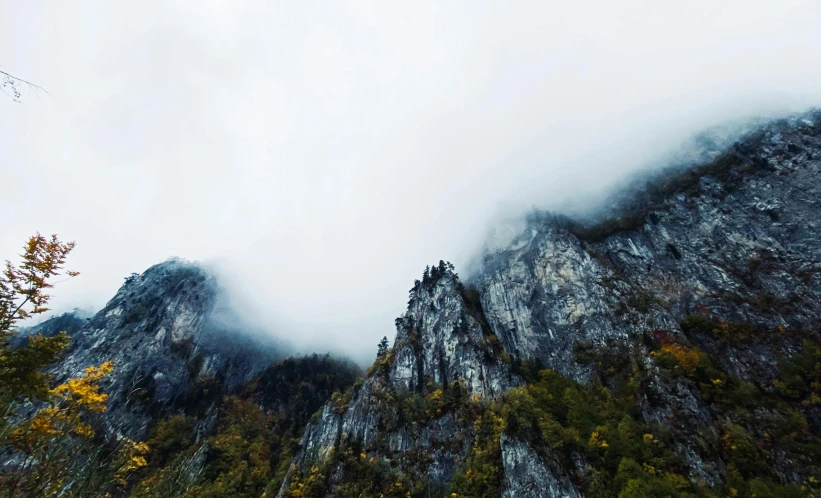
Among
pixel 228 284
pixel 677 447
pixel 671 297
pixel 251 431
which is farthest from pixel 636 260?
pixel 228 284

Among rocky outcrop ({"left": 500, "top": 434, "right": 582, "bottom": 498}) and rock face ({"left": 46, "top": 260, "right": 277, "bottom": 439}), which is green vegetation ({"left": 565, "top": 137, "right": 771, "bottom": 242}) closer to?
rocky outcrop ({"left": 500, "top": 434, "right": 582, "bottom": 498})

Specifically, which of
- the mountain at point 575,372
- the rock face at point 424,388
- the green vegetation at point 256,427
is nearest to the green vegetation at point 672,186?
the mountain at point 575,372

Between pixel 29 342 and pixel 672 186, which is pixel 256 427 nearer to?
pixel 29 342

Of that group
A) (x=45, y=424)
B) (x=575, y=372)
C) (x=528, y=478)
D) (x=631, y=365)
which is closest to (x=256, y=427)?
(x=528, y=478)

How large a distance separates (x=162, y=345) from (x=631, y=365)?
5098 inches

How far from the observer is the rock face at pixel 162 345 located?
331 ft

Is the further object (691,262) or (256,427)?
(256,427)

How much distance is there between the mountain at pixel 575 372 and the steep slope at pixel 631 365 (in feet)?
1.11

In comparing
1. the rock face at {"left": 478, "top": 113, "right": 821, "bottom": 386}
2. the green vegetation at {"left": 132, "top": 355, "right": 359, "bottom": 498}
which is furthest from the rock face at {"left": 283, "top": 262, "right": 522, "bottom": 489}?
the green vegetation at {"left": 132, "top": 355, "right": 359, "bottom": 498}

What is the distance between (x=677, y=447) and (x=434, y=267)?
75.8 metres

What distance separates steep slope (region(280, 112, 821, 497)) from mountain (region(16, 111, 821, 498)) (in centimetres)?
34

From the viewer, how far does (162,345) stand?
111 meters

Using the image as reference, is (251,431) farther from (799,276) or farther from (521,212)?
(799,276)

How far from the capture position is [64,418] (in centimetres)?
1248
